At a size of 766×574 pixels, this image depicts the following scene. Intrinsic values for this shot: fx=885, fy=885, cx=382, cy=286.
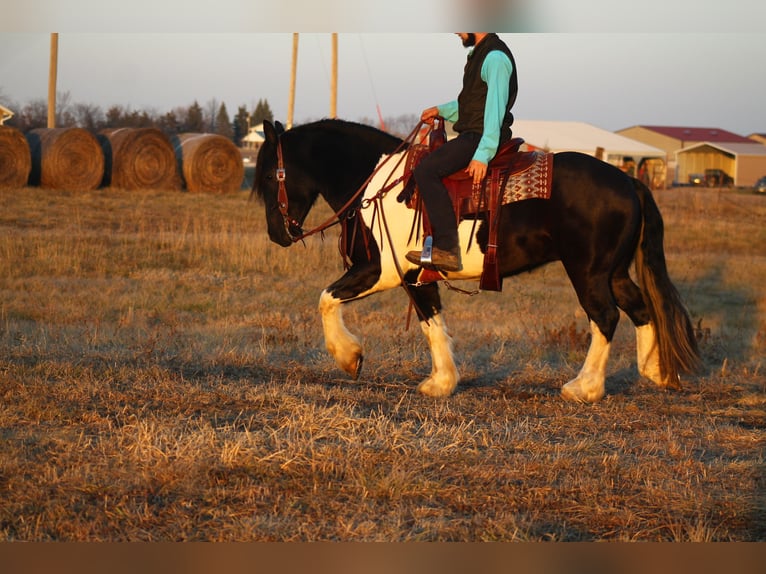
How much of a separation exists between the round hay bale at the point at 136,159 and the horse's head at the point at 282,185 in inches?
703

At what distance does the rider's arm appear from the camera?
5.49 metres

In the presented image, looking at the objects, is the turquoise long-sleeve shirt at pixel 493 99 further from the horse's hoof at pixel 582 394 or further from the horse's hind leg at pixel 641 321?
the horse's hoof at pixel 582 394

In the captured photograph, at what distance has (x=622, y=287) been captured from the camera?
6.35 metres

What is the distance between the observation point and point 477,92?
5.75 metres

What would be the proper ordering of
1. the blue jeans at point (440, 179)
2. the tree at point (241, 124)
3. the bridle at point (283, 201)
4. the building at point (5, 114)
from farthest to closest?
1. the tree at point (241, 124)
2. the building at point (5, 114)
3. the bridle at point (283, 201)
4. the blue jeans at point (440, 179)

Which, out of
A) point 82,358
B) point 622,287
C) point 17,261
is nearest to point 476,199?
point 622,287

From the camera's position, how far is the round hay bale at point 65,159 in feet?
71.9

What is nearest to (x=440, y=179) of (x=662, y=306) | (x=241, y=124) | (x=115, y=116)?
(x=662, y=306)

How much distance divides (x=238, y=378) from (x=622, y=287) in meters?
2.88

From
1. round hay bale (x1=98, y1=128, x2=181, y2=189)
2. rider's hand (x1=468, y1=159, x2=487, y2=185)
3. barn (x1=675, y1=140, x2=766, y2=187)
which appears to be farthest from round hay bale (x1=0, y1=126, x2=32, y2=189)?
barn (x1=675, y1=140, x2=766, y2=187)

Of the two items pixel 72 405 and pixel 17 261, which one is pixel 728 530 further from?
pixel 17 261

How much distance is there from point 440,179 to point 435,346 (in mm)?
1260

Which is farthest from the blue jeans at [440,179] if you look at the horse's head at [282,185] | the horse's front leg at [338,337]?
the horse's head at [282,185]

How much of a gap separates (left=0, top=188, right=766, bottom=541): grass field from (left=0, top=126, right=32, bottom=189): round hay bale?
34.4 ft
